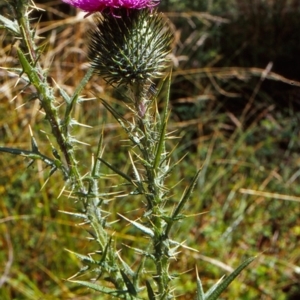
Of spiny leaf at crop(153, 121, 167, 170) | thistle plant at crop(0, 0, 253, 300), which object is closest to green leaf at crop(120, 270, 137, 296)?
thistle plant at crop(0, 0, 253, 300)

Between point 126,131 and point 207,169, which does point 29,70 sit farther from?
point 207,169

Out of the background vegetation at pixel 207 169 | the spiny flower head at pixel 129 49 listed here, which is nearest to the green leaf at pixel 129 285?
the spiny flower head at pixel 129 49

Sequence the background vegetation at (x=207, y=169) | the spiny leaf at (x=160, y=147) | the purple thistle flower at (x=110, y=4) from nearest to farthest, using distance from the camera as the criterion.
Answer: the spiny leaf at (x=160, y=147) → the purple thistle flower at (x=110, y=4) → the background vegetation at (x=207, y=169)

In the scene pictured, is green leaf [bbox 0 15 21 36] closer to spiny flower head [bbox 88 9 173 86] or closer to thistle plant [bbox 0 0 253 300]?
thistle plant [bbox 0 0 253 300]

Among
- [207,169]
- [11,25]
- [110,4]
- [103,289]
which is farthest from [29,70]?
[207,169]

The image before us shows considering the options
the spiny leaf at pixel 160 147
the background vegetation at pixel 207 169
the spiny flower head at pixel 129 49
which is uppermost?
the spiny flower head at pixel 129 49

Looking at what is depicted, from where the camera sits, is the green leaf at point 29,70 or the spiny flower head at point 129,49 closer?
the green leaf at point 29,70

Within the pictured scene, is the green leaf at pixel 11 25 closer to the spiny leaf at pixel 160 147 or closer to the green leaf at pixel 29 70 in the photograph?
the green leaf at pixel 29 70
